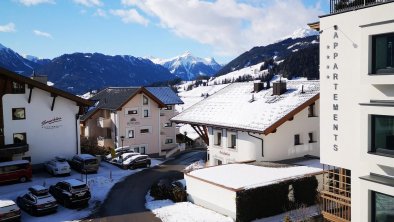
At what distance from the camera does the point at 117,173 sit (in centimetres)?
3791

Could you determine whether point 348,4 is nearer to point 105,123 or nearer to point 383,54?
point 383,54

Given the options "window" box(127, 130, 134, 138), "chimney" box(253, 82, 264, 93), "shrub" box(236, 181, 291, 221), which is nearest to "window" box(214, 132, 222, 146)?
"chimney" box(253, 82, 264, 93)

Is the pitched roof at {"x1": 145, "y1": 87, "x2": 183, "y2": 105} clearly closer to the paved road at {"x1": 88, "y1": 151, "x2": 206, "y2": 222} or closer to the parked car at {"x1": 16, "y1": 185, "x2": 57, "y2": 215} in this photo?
the paved road at {"x1": 88, "y1": 151, "x2": 206, "y2": 222}

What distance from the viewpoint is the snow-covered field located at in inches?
974

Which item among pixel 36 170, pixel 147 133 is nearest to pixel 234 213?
pixel 36 170

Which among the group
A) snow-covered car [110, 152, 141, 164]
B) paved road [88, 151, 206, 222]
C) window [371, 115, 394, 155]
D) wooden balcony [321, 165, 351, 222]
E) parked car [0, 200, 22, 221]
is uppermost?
window [371, 115, 394, 155]

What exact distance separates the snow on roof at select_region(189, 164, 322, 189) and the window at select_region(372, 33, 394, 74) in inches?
417

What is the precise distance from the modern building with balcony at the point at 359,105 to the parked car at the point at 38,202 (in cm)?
1655

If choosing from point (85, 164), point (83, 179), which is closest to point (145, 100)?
point (85, 164)

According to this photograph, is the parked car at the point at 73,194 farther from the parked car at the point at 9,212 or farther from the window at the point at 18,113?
the window at the point at 18,113

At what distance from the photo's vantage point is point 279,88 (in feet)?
114

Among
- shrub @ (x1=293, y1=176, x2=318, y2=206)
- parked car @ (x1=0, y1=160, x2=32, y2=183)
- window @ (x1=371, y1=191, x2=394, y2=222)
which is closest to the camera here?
window @ (x1=371, y1=191, x2=394, y2=222)

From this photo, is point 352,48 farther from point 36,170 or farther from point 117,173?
point 36,170

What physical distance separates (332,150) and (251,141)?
13.5 metres
